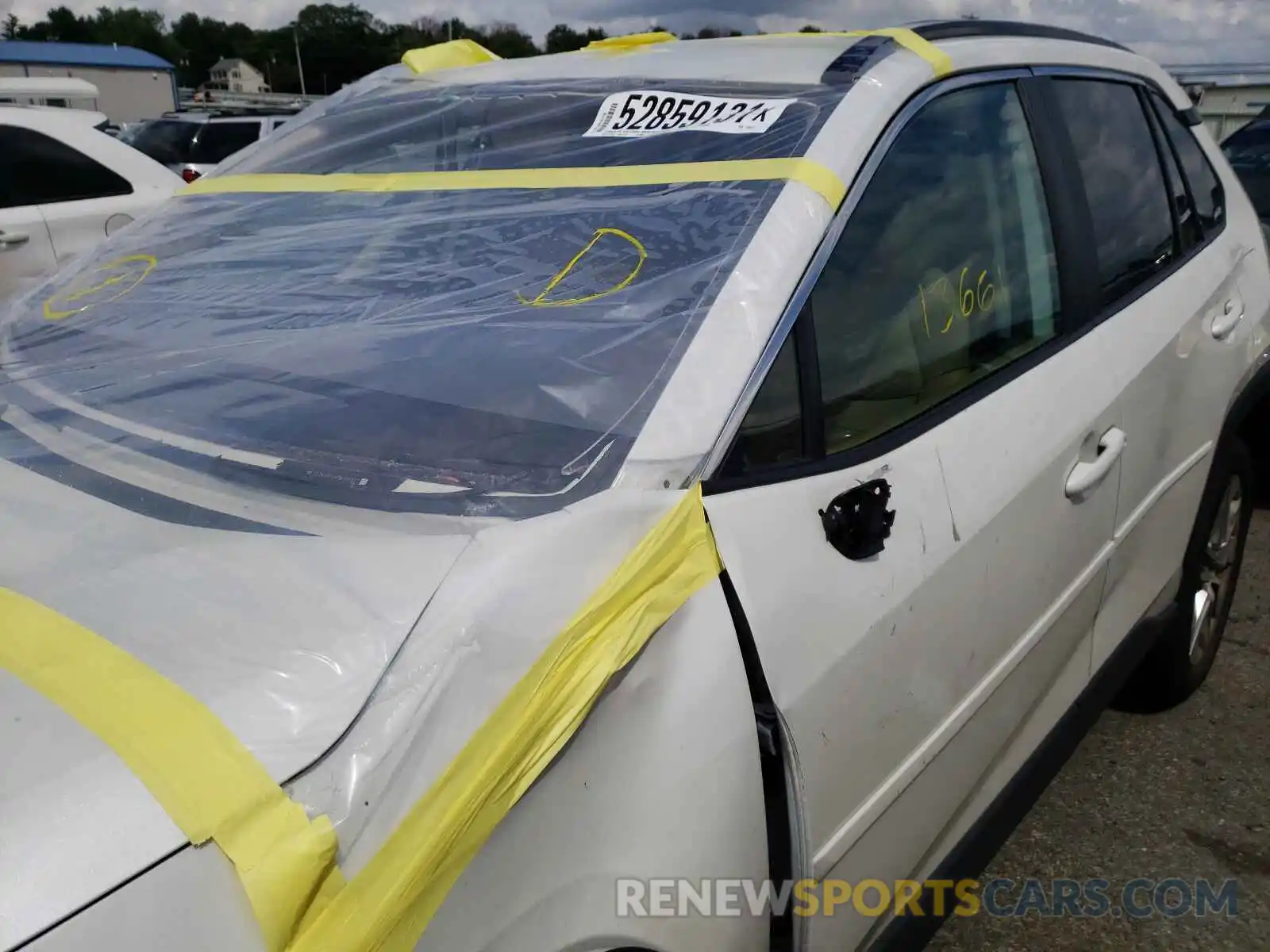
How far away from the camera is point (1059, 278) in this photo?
2135mm

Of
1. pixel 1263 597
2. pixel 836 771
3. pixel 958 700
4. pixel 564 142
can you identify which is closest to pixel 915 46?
pixel 564 142

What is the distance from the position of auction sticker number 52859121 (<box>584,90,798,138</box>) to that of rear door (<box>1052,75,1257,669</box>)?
86 centimetres

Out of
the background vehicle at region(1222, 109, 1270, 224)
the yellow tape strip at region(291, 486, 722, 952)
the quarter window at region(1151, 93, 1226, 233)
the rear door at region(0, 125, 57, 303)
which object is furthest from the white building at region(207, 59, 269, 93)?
the yellow tape strip at region(291, 486, 722, 952)

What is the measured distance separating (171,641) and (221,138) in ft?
44.8

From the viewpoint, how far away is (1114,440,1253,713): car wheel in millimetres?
2738

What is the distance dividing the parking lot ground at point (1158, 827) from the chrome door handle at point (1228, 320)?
1.11 m

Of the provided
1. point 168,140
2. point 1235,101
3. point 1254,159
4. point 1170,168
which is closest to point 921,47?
point 1170,168

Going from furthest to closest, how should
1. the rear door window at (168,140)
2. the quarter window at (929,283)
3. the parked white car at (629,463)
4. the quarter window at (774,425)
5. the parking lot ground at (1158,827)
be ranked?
the rear door window at (168,140)
the parking lot ground at (1158,827)
the quarter window at (929,283)
the quarter window at (774,425)
the parked white car at (629,463)

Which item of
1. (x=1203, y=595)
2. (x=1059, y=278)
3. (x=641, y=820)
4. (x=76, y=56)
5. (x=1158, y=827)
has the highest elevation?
(x=76, y=56)

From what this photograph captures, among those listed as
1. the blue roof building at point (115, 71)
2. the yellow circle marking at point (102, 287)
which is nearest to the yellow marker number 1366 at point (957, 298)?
the yellow circle marking at point (102, 287)

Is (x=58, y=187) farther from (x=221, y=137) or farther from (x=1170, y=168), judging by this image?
(x=221, y=137)

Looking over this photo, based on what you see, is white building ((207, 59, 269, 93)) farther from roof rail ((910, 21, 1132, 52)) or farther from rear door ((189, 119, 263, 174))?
roof rail ((910, 21, 1132, 52))

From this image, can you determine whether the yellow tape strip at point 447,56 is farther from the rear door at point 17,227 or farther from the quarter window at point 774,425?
the rear door at point 17,227

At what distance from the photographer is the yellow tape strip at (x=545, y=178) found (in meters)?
1.59
